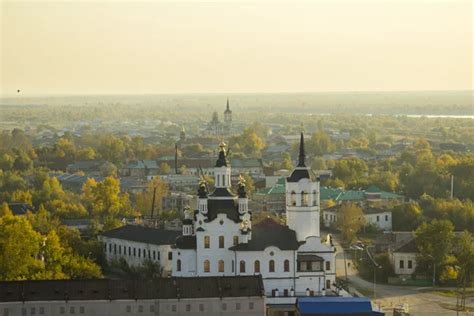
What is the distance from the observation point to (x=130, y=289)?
36.3 meters

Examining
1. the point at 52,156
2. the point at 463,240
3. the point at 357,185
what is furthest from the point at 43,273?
the point at 52,156

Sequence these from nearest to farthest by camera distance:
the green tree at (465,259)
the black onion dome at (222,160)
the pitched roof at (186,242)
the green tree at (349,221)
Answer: the pitched roof at (186,242), the black onion dome at (222,160), the green tree at (465,259), the green tree at (349,221)

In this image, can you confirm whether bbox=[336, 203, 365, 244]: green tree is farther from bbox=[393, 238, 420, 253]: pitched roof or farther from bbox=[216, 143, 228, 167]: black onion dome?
bbox=[216, 143, 228, 167]: black onion dome

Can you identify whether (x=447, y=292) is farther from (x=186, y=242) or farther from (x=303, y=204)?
(x=186, y=242)

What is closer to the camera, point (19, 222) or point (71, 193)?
point (19, 222)

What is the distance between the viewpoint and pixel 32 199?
6788cm

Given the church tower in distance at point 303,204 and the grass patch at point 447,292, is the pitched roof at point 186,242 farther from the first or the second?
the grass patch at point 447,292

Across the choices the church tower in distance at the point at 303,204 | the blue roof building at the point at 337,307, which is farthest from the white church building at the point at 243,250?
the blue roof building at the point at 337,307

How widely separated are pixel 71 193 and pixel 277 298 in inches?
1373

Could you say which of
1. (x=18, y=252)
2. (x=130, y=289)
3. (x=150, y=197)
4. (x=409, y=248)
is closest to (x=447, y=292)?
(x=409, y=248)

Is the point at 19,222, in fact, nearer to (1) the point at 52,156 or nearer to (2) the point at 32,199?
(2) the point at 32,199

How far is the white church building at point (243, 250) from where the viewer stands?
41562 millimetres

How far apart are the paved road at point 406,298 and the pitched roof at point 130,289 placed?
5443 mm

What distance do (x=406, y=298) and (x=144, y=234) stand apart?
34.8 feet
